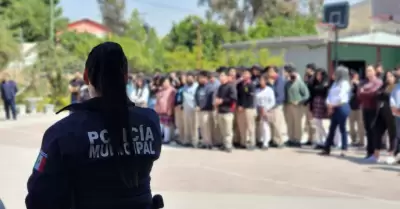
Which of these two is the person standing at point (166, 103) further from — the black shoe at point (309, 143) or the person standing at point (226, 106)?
the black shoe at point (309, 143)

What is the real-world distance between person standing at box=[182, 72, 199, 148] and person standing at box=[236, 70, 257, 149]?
1.11 m

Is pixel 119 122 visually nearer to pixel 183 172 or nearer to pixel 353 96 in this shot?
pixel 183 172

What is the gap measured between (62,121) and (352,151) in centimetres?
1131

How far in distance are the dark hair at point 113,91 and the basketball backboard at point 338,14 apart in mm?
15036

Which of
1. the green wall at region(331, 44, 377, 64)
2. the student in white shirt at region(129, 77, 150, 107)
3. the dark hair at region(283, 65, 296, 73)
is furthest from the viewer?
the green wall at region(331, 44, 377, 64)

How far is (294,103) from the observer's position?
553 inches

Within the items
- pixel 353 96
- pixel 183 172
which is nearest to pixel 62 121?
pixel 183 172

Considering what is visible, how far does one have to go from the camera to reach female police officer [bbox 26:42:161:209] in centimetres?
268

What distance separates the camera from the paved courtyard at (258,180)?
8367 mm

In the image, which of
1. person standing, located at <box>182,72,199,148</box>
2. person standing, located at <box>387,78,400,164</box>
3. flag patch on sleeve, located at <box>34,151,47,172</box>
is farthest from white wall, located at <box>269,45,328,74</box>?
flag patch on sleeve, located at <box>34,151,47,172</box>

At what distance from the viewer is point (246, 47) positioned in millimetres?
33594

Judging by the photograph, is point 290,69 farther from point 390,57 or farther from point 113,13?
point 113,13

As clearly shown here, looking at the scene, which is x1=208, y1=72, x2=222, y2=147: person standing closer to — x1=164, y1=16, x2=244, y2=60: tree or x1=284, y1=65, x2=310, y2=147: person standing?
x1=284, y1=65, x2=310, y2=147: person standing

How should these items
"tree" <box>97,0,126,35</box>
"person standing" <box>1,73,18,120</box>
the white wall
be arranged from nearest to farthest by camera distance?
"person standing" <box>1,73,18,120</box>, the white wall, "tree" <box>97,0,126,35</box>
